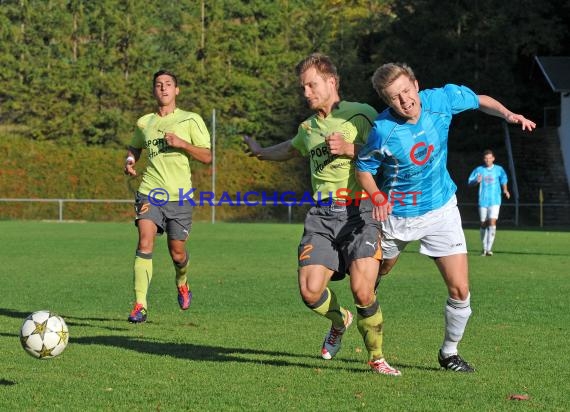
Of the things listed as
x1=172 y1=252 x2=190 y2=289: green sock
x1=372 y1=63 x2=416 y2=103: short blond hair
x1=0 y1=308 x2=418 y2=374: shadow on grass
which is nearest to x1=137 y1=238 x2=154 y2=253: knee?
x1=172 y1=252 x2=190 y2=289: green sock

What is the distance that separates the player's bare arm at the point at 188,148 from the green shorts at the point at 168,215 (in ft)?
1.95

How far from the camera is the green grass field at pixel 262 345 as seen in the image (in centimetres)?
638

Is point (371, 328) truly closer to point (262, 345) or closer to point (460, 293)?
point (460, 293)

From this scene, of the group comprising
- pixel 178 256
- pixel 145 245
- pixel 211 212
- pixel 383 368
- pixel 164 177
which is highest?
pixel 164 177

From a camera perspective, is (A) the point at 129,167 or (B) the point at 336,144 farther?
(A) the point at 129,167

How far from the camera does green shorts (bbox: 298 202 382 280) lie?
24.6 ft

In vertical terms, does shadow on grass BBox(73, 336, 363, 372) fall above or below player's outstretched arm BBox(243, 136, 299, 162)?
below

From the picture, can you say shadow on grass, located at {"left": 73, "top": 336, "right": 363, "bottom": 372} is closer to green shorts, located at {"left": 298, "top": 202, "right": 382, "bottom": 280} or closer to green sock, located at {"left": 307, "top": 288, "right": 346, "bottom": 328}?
green sock, located at {"left": 307, "top": 288, "right": 346, "bottom": 328}

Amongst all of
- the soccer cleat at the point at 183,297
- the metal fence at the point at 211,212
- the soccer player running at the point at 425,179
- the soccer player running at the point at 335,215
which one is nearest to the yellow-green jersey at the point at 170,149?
the soccer cleat at the point at 183,297

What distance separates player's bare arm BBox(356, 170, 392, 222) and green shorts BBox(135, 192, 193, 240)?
3.92m

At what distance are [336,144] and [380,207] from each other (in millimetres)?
560

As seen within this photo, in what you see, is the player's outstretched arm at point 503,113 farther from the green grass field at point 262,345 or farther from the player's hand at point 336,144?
the green grass field at point 262,345

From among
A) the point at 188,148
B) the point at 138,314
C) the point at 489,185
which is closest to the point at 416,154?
the point at 188,148

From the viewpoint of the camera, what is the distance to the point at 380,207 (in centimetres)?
700
